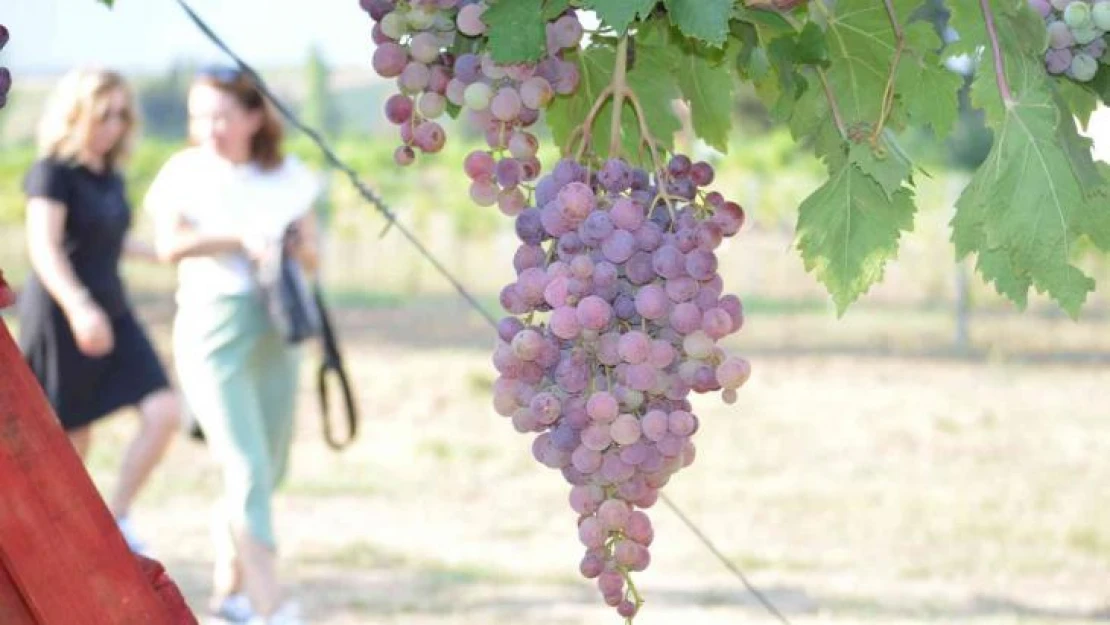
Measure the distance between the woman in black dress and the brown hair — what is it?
425 mm

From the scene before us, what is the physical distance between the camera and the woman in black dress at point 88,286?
5605mm

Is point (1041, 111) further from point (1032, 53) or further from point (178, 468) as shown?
point (178, 468)

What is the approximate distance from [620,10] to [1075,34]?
1.11ft

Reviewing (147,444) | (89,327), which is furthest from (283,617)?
(89,327)

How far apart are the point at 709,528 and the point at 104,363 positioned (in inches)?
117

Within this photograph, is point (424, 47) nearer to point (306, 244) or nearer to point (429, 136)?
point (429, 136)

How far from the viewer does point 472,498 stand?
27.9 feet

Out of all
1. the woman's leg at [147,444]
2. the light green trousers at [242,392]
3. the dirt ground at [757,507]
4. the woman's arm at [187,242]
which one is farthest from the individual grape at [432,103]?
the dirt ground at [757,507]

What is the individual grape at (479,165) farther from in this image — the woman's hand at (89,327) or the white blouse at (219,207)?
the woman's hand at (89,327)

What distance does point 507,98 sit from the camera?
131cm

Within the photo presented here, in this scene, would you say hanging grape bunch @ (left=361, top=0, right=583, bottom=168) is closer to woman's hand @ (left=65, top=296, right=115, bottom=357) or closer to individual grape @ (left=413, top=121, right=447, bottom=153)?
individual grape @ (left=413, top=121, right=447, bottom=153)

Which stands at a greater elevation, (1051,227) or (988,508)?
(1051,227)

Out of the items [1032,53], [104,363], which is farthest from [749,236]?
[1032,53]

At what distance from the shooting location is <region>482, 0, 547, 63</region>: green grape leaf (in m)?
1.25
